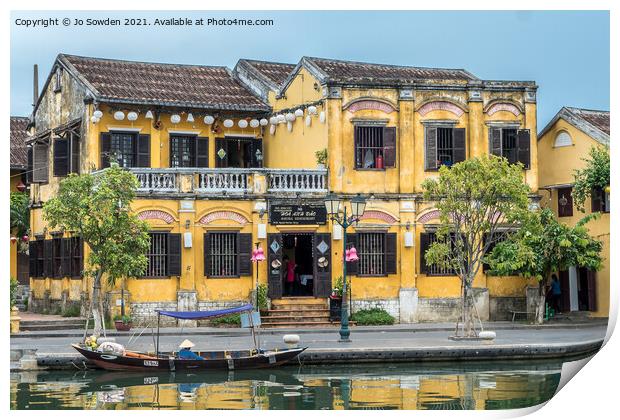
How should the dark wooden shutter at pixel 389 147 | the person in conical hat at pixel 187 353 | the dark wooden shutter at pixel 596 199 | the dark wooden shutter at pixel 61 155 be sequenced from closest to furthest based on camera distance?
the person in conical hat at pixel 187 353, the dark wooden shutter at pixel 596 199, the dark wooden shutter at pixel 389 147, the dark wooden shutter at pixel 61 155

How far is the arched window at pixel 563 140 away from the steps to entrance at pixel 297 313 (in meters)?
8.26

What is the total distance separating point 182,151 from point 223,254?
3744 mm

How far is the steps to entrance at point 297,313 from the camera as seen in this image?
3164cm

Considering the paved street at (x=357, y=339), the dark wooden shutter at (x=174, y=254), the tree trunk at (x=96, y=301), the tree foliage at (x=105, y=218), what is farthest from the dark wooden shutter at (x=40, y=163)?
the tree trunk at (x=96, y=301)

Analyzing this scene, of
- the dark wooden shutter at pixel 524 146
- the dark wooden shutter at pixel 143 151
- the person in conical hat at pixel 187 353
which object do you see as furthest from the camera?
the dark wooden shutter at pixel 524 146

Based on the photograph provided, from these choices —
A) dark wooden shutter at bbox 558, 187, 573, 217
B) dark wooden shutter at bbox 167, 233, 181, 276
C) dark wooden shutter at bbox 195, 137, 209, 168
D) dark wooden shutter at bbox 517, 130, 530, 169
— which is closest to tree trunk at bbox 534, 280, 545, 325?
dark wooden shutter at bbox 558, 187, 573, 217

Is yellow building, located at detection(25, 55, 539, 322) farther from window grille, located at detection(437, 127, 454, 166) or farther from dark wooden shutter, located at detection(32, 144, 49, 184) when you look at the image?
dark wooden shutter, located at detection(32, 144, 49, 184)

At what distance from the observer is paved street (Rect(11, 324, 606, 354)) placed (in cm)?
2686

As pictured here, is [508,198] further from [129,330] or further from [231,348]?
[129,330]

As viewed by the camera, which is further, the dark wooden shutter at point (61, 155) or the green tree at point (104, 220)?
the dark wooden shutter at point (61, 155)

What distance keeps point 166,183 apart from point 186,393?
10110 mm

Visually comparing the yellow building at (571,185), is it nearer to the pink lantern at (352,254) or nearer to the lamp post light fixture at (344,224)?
the pink lantern at (352,254)

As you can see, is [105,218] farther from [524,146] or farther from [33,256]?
[524,146]

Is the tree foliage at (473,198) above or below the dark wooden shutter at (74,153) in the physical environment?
below
